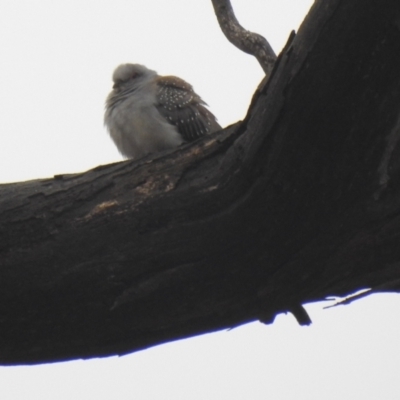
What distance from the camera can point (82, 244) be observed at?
3.40 meters

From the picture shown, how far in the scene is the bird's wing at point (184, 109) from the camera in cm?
593

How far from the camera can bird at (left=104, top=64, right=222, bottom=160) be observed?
19.0ft

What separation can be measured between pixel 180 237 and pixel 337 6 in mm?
1155

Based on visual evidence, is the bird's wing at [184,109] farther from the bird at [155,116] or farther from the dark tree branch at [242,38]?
the dark tree branch at [242,38]

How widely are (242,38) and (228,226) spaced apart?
6.24 feet

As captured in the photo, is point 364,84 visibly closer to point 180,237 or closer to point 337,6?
point 337,6

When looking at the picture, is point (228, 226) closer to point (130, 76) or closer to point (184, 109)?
point (184, 109)

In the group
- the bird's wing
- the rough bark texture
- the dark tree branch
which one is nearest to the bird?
the bird's wing

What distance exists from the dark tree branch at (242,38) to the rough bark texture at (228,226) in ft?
4.40

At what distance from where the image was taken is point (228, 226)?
331cm

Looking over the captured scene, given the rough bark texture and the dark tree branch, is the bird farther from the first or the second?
→ the rough bark texture

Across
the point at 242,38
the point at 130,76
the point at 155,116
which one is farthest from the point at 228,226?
the point at 130,76

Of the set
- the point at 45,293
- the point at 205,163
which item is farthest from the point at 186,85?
the point at 45,293

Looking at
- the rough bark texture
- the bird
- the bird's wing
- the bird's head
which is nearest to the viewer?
the rough bark texture
